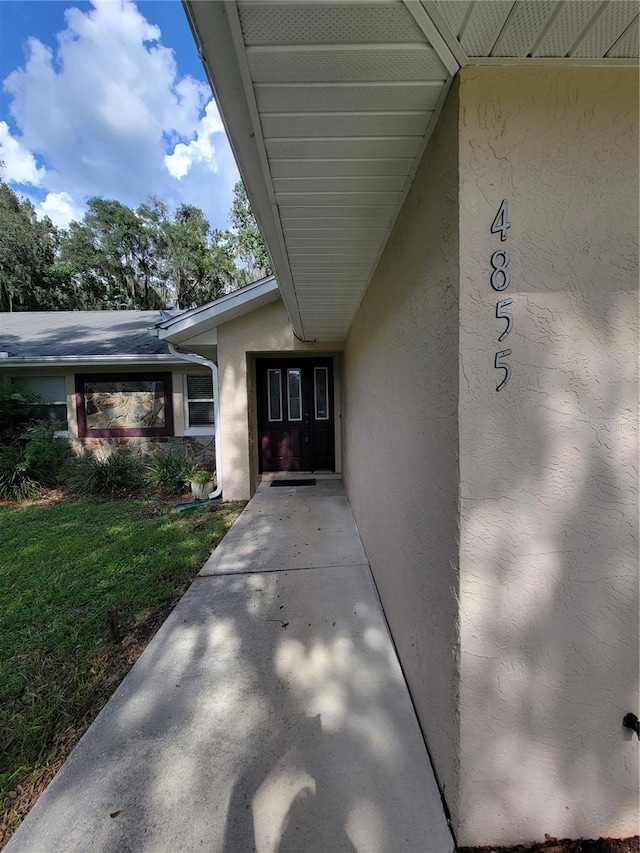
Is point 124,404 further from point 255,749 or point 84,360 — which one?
point 255,749

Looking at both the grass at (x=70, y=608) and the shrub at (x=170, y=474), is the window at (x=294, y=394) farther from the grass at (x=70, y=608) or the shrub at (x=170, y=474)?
the grass at (x=70, y=608)

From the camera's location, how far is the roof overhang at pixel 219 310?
17.9 ft

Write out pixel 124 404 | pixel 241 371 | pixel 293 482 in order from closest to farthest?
1. pixel 241 371
2. pixel 293 482
3. pixel 124 404

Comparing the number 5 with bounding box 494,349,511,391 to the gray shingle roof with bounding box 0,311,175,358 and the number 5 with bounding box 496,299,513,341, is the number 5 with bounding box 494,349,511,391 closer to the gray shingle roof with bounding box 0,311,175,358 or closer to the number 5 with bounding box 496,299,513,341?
the number 5 with bounding box 496,299,513,341

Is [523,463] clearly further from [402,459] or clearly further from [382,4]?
[382,4]

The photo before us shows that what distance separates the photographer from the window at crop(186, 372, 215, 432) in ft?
26.8

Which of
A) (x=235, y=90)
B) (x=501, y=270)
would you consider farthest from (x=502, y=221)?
(x=235, y=90)

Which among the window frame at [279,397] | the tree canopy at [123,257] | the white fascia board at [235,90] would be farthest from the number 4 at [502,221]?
the tree canopy at [123,257]

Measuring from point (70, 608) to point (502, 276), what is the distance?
12.7 feet

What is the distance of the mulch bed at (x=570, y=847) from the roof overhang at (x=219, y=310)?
5.67 meters

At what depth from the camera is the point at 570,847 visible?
1.32 meters

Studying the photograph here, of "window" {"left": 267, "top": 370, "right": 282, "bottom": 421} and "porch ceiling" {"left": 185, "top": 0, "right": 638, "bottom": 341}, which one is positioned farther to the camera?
"window" {"left": 267, "top": 370, "right": 282, "bottom": 421}

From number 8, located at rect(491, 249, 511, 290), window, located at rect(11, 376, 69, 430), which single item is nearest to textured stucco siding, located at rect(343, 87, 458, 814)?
number 8, located at rect(491, 249, 511, 290)

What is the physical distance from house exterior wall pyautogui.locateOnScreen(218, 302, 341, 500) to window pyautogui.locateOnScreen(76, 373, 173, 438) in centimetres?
270
